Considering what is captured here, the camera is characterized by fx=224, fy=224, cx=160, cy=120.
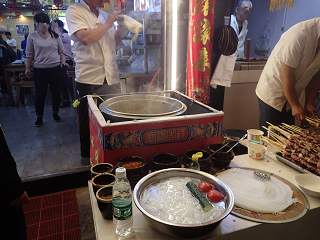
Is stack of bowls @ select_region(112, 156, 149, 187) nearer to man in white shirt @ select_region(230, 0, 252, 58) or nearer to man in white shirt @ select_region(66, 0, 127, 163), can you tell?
man in white shirt @ select_region(66, 0, 127, 163)

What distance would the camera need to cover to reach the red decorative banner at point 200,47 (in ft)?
9.53

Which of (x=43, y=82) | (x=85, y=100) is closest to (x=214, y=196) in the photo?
(x=85, y=100)

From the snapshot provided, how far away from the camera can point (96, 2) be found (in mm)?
2822

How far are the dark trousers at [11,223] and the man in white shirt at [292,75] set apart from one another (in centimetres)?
258

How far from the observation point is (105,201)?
1.19 meters

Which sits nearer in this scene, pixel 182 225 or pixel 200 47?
pixel 182 225

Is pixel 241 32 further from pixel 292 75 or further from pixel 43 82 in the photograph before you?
pixel 43 82

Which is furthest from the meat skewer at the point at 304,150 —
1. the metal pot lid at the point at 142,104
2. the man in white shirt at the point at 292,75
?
the metal pot lid at the point at 142,104

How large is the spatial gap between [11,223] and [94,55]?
7.03ft

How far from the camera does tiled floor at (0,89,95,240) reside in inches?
117

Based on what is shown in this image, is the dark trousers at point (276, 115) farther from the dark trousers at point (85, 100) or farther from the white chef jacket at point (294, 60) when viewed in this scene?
the dark trousers at point (85, 100)

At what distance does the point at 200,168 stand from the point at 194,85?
1840 millimetres

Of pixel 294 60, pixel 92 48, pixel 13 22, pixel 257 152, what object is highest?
pixel 13 22

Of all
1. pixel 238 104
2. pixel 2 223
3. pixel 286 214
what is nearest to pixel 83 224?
pixel 2 223
